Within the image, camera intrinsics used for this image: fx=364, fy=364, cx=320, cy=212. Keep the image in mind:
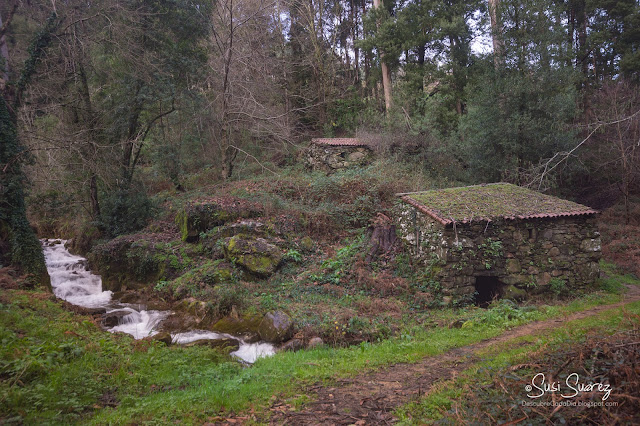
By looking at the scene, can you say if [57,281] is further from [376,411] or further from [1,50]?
[376,411]

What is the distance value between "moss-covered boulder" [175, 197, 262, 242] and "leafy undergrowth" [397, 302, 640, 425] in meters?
11.4

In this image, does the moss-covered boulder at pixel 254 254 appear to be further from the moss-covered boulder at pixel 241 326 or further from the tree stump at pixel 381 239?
the tree stump at pixel 381 239

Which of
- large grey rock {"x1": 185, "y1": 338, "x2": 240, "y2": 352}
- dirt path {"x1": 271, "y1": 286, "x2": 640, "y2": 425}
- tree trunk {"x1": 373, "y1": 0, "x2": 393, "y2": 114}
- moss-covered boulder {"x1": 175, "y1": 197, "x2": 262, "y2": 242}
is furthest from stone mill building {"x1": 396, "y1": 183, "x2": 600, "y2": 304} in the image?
tree trunk {"x1": 373, "y1": 0, "x2": 393, "y2": 114}

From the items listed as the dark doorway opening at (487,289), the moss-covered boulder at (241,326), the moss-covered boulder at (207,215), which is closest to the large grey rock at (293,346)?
the moss-covered boulder at (241,326)

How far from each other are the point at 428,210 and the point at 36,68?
46.5 ft

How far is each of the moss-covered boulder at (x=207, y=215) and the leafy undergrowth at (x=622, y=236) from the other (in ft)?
48.9

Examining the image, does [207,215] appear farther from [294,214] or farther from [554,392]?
[554,392]

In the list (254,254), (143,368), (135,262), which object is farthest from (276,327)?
(135,262)

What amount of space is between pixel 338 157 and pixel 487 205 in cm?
1074

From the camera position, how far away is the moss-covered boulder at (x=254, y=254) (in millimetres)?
12281

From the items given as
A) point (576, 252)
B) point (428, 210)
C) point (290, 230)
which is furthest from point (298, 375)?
point (576, 252)

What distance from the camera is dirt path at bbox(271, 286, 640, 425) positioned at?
4301 mm

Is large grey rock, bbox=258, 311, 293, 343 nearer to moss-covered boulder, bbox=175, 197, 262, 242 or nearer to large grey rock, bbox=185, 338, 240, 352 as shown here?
large grey rock, bbox=185, 338, 240, 352

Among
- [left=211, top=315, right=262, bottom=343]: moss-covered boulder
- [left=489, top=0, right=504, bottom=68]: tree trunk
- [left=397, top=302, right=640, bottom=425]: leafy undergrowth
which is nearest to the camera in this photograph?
[left=397, top=302, right=640, bottom=425]: leafy undergrowth
